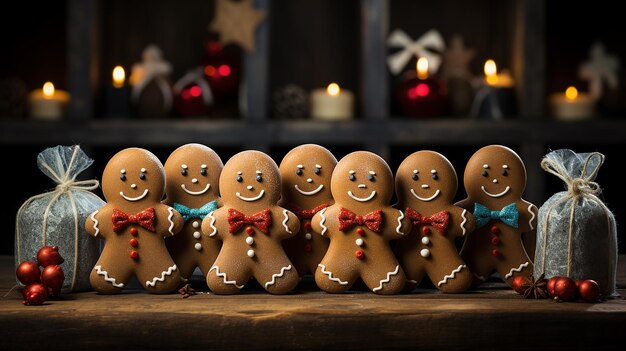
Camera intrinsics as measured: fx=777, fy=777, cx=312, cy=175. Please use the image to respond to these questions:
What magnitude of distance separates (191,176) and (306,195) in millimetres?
161

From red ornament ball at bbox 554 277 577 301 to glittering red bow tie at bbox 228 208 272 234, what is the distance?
0.37 metres

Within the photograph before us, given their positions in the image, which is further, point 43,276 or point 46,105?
point 46,105

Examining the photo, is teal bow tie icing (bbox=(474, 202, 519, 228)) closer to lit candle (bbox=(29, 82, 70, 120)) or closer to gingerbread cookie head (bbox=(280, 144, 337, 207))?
gingerbread cookie head (bbox=(280, 144, 337, 207))

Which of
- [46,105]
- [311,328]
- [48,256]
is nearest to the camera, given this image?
[311,328]

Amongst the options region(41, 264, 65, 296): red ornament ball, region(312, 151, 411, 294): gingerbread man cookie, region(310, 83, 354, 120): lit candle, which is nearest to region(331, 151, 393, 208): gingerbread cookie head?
region(312, 151, 411, 294): gingerbread man cookie

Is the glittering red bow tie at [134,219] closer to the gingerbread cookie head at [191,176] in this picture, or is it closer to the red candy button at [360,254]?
the gingerbread cookie head at [191,176]

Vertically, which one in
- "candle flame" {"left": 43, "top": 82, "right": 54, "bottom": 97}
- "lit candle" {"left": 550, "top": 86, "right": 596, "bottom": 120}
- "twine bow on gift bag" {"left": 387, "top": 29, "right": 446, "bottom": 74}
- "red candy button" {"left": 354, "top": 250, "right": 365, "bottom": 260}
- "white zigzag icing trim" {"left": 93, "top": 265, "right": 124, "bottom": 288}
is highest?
"twine bow on gift bag" {"left": 387, "top": 29, "right": 446, "bottom": 74}

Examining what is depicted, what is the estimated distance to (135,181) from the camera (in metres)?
1.02

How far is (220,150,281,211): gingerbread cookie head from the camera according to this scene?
1.02 m

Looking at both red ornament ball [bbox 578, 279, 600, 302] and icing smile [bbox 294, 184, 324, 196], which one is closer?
red ornament ball [bbox 578, 279, 600, 302]

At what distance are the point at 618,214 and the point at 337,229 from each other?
178cm

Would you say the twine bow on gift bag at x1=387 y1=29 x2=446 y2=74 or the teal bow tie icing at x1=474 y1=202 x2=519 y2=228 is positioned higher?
the twine bow on gift bag at x1=387 y1=29 x2=446 y2=74

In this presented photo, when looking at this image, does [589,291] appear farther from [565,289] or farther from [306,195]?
[306,195]

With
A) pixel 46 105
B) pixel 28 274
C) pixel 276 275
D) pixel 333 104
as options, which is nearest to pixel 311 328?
pixel 276 275
